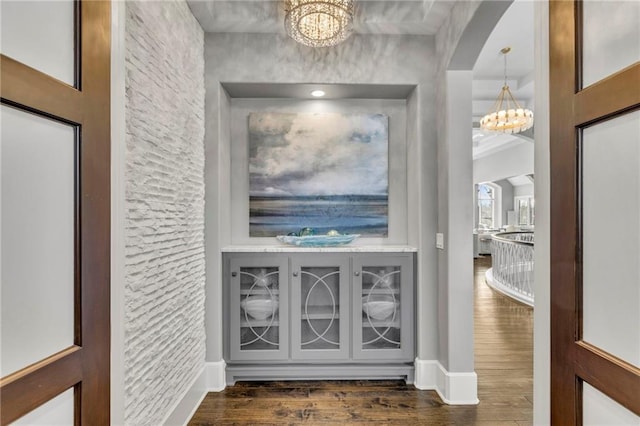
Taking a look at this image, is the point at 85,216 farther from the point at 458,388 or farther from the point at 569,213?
the point at 458,388

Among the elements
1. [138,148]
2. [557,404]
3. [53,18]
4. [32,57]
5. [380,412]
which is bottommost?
[380,412]

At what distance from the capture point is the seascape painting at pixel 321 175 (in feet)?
9.90

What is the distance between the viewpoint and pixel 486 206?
13336 millimetres

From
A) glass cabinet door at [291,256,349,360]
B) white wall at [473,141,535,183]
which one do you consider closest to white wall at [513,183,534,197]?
white wall at [473,141,535,183]

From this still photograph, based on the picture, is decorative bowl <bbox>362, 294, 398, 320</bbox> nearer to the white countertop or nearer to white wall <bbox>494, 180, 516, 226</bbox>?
the white countertop

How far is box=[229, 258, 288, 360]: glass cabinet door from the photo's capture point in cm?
268

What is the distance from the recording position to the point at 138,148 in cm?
164

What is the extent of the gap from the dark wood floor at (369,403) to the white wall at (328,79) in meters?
0.34

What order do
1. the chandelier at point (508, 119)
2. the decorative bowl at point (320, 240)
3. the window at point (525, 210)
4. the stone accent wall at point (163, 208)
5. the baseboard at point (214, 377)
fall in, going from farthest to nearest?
the window at point (525, 210) < the chandelier at point (508, 119) < the decorative bowl at point (320, 240) < the baseboard at point (214, 377) < the stone accent wall at point (163, 208)

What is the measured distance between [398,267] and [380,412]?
1.02 meters

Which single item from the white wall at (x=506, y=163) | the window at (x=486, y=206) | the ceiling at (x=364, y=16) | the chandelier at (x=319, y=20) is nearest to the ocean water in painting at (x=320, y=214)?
the ceiling at (x=364, y=16)

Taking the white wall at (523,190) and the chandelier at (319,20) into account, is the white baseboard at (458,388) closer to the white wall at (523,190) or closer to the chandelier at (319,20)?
the chandelier at (319,20)

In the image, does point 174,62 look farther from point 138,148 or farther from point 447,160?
point 447,160

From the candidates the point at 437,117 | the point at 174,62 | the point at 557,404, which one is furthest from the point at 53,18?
the point at 437,117
